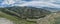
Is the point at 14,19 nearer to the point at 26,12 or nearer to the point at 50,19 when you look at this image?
the point at 26,12

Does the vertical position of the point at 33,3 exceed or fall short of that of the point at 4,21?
it exceeds it

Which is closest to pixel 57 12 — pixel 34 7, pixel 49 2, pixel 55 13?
pixel 55 13

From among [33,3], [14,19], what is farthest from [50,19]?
[14,19]

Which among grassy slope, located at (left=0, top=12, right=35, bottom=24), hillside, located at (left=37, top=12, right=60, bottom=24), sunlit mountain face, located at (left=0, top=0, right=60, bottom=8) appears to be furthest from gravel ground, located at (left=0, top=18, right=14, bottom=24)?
hillside, located at (left=37, top=12, right=60, bottom=24)

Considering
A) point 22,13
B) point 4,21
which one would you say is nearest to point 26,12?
point 22,13

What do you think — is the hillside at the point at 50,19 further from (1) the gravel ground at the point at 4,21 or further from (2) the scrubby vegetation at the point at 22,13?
(1) the gravel ground at the point at 4,21

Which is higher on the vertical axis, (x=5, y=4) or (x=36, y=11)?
(x=5, y=4)

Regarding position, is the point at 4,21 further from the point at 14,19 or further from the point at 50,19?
the point at 50,19

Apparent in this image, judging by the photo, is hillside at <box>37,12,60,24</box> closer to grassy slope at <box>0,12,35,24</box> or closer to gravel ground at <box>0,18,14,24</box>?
grassy slope at <box>0,12,35,24</box>

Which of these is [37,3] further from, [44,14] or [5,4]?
[5,4]
